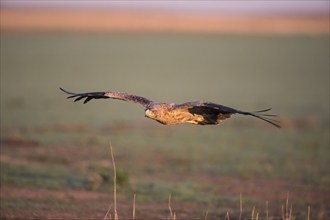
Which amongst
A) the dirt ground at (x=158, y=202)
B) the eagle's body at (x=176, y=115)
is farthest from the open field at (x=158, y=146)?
the eagle's body at (x=176, y=115)

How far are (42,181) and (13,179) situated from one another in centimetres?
55

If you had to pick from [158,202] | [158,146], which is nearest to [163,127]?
[158,146]

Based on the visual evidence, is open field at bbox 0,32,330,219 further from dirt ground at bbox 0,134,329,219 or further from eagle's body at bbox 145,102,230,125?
eagle's body at bbox 145,102,230,125

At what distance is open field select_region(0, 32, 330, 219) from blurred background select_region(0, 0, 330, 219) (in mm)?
40

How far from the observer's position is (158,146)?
19.3 meters

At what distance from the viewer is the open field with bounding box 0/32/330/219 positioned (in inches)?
513

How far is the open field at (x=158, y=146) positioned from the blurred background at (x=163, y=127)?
4 centimetres

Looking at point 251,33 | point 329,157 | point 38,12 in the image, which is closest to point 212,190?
point 329,157

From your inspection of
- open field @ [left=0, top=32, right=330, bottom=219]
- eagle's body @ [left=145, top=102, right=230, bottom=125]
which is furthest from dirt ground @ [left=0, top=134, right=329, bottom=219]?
eagle's body @ [left=145, top=102, right=230, bottom=125]

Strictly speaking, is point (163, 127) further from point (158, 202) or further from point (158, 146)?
point (158, 202)

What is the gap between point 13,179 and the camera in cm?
1413

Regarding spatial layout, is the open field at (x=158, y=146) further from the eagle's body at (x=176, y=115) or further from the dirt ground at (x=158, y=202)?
the eagle's body at (x=176, y=115)

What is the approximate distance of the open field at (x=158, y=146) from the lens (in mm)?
13039

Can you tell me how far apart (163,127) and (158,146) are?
4674 mm
